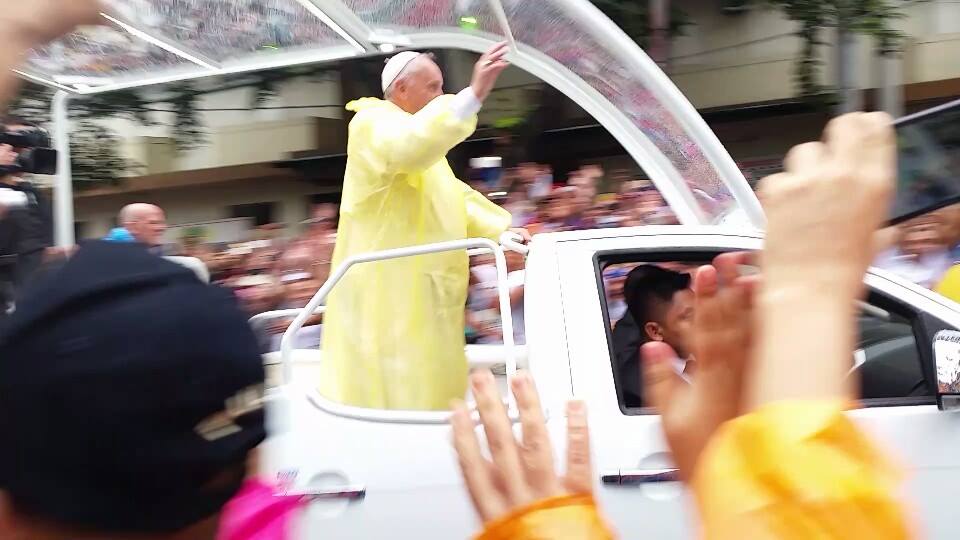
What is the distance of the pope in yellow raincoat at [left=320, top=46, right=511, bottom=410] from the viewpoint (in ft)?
10.6

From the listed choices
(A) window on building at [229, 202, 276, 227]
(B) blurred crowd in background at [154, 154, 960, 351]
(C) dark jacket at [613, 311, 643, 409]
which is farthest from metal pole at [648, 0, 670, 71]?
(A) window on building at [229, 202, 276, 227]

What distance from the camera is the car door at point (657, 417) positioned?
9.17 feet

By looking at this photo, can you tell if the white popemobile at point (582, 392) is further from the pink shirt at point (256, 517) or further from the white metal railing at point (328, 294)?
the pink shirt at point (256, 517)

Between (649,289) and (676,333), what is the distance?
0.55 ft

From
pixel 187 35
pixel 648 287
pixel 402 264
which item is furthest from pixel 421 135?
pixel 187 35

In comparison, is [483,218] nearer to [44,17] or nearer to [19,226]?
[19,226]

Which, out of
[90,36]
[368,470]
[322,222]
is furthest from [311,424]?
[322,222]

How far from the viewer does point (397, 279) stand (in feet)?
10.9

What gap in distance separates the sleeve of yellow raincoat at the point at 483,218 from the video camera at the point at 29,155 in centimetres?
225

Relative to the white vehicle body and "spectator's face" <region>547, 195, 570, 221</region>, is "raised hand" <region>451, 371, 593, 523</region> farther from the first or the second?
"spectator's face" <region>547, 195, 570, 221</region>

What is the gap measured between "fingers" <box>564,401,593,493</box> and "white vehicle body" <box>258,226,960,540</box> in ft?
5.62

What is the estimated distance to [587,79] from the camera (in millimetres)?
4035

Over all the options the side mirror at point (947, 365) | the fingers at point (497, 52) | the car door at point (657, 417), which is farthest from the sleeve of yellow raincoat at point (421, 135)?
the side mirror at point (947, 365)

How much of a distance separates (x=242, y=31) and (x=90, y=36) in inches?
22.0
